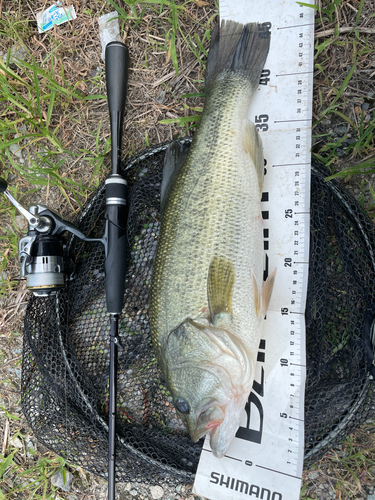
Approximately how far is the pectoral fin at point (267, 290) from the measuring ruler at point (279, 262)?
0.09 m

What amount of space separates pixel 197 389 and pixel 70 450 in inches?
48.4

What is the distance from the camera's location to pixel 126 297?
237 cm

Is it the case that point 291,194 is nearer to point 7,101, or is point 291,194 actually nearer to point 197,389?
point 197,389

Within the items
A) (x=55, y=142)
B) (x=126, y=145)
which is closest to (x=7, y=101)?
(x=55, y=142)

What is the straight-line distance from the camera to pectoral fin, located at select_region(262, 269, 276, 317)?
1.97 metres

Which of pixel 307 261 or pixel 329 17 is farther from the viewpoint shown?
pixel 329 17

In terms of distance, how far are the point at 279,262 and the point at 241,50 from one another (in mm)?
1401

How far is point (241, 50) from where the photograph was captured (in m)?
2.14

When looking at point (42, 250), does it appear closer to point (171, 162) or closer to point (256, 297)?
point (171, 162)

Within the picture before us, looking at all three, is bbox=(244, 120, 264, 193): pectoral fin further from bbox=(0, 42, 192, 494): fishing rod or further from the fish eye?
the fish eye

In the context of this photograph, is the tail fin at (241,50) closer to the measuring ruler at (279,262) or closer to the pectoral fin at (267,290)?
the measuring ruler at (279,262)

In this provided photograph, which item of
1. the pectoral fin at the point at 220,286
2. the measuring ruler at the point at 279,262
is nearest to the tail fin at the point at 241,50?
the measuring ruler at the point at 279,262

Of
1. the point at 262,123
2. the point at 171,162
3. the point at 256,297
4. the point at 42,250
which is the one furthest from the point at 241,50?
the point at 42,250

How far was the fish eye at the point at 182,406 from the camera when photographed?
182 cm
